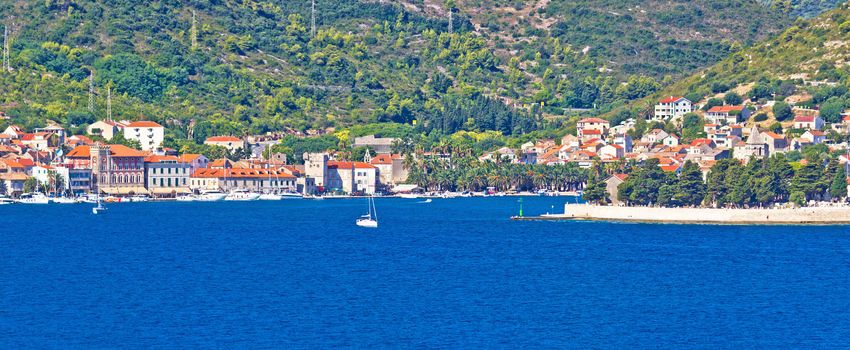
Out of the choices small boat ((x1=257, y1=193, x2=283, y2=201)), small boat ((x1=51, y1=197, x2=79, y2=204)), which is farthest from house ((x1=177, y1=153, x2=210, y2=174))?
small boat ((x1=51, y1=197, x2=79, y2=204))

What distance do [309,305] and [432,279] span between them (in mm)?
11948

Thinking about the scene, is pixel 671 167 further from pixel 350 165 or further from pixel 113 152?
pixel 113 152

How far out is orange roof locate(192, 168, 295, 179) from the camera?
173000mm

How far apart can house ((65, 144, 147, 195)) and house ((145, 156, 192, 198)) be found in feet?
2.60

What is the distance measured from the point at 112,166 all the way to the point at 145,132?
19217 mm

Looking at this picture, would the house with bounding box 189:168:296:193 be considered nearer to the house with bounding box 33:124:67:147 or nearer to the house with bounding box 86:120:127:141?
the house with bounding box 33:124:67:147

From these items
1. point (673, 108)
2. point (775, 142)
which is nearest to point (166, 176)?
point (673, 108)

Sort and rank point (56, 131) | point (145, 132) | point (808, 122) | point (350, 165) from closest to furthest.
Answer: point (808, 122) < point (350, 165) < point (56, 131) < point (145, 132)

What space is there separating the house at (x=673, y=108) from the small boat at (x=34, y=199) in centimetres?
6799

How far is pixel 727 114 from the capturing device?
184625 millimetres

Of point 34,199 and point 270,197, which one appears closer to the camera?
point 34,199

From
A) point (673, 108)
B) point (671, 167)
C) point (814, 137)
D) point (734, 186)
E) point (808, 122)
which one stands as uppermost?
point (673, 108)

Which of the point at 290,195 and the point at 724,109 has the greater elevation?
the point at 724,109

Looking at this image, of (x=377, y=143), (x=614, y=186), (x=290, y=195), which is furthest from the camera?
(x=377, y=143)
